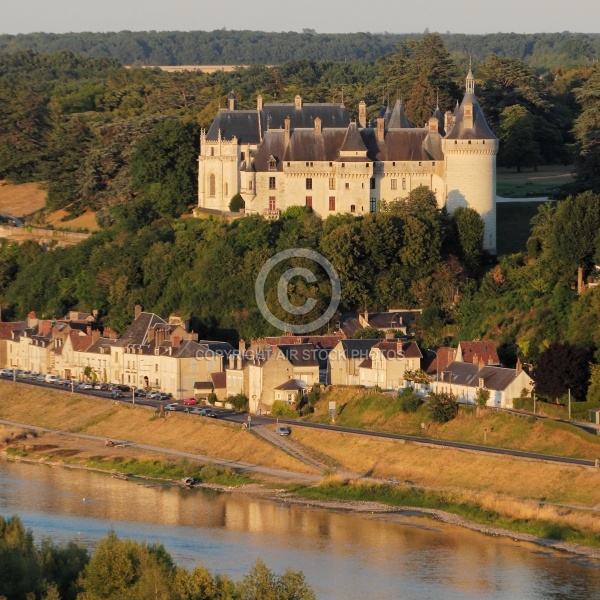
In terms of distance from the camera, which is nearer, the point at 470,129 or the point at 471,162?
the point at 471,162

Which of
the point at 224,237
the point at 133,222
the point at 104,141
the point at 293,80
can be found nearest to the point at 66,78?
the point at 293,80

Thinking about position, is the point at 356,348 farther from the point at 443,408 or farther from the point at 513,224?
the point at 513,224

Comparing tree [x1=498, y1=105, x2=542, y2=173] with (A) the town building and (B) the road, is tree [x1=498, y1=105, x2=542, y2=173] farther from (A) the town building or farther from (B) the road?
(B) the road

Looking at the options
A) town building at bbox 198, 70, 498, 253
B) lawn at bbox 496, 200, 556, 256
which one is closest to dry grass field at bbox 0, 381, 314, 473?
town building at bbox 198, 70, 498, 253

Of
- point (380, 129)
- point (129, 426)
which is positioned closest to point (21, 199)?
point (380, 129)

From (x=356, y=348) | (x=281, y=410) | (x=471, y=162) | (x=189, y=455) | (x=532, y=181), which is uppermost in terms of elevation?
(x=471, y=162)

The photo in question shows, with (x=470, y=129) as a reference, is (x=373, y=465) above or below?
below

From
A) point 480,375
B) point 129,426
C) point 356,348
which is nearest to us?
point 480,375

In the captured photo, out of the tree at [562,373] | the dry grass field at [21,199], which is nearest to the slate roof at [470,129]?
the tree at [562,373]
